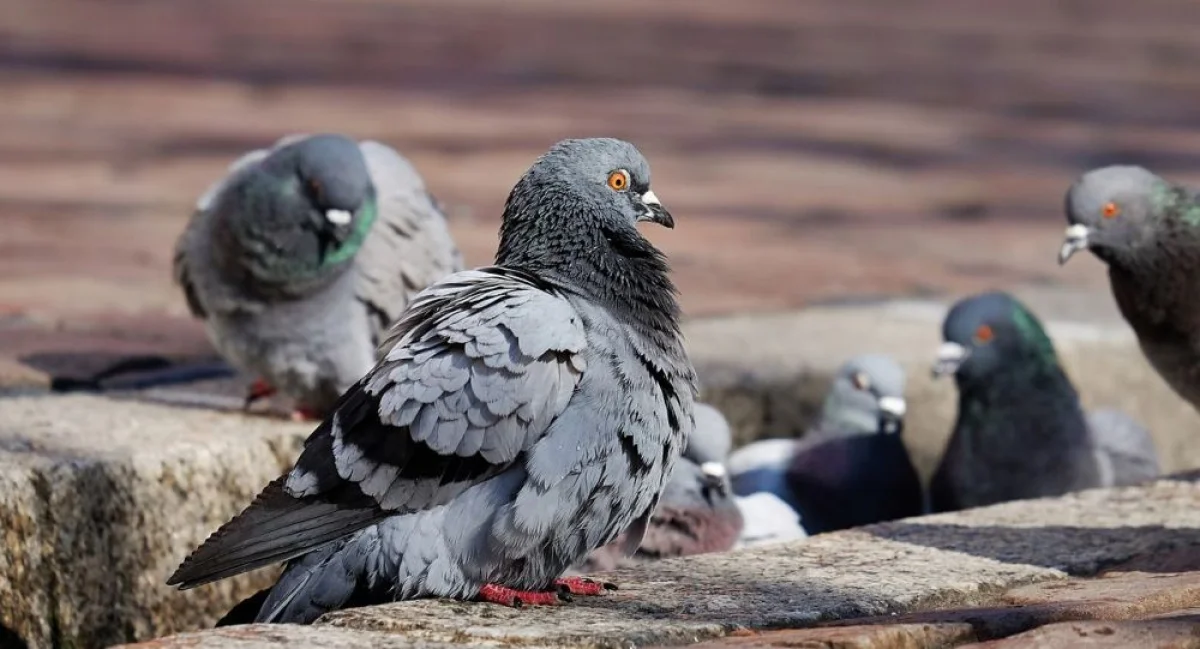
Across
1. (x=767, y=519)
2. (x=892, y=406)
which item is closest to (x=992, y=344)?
(x=892, y=406)

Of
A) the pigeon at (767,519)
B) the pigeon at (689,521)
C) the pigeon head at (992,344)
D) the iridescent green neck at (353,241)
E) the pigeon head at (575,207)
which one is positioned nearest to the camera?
the pigeon head at (575,207)

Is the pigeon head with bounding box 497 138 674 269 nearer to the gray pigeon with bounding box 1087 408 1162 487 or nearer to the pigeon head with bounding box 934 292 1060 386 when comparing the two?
the pigeon head with bounding box 934 292 1060 386

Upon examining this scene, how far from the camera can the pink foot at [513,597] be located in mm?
3412

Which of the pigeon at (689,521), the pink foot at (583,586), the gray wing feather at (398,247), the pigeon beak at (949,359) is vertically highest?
the gray wing feather at (398,247)

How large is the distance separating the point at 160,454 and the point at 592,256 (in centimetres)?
110

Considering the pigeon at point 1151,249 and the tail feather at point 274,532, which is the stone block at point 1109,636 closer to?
the tail feather at point 274,532

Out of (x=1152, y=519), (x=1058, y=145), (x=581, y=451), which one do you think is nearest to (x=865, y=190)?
→ (x=1058, y=145)

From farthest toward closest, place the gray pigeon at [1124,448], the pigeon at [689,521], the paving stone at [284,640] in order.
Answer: the gray pigeon at [1124,448] < the pigeon at [689,521] < the paving stone at [284,640]

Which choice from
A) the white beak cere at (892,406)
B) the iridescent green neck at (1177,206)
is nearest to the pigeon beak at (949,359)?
the white beak cere at (892,406)

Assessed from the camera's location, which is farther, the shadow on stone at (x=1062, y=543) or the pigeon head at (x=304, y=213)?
the pigeon head at (x=304, y=213)

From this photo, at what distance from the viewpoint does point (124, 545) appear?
4047 millimetres

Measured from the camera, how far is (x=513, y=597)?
11.2 ft

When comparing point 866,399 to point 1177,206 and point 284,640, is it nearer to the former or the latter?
point 1177,206

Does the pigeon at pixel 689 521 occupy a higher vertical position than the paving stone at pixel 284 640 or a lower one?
lower
